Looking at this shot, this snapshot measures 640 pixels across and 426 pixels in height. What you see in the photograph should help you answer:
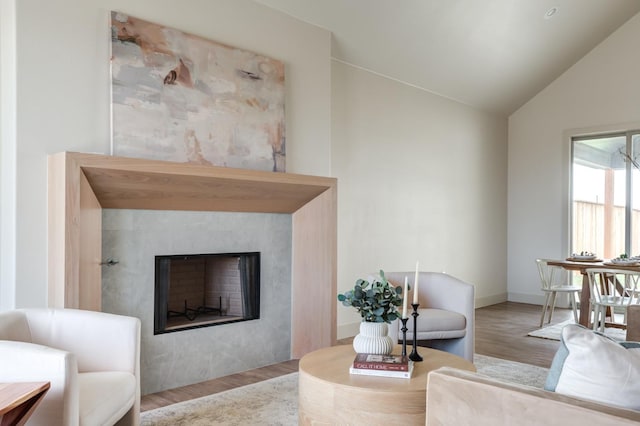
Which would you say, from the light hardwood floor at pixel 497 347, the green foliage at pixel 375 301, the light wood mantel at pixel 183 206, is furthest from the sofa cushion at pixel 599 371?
the light hardwood floor at pixel 497 347

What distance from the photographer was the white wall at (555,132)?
684cm

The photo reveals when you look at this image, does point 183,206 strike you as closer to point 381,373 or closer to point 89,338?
point 89,338

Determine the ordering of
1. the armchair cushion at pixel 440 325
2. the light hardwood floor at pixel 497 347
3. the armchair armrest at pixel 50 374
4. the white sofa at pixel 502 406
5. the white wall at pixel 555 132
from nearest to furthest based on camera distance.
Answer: the white sofa at pixel 502 406 → the armchair armrest at pixel 50 374 → the light hardwood floor at pixel 497 347 → the armchair cushion at pixel 440 325 → the white wall at pixel 555 132

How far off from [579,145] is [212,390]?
6236mm

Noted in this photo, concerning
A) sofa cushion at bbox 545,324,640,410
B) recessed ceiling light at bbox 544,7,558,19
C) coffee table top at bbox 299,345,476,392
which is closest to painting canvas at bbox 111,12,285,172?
coffee table top at bbox 299,345,476,392

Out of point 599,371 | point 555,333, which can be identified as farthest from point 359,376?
point 555,333

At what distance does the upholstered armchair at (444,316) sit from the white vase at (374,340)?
3.20ft

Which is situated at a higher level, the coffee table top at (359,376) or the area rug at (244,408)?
the coffee table top at (359,376)

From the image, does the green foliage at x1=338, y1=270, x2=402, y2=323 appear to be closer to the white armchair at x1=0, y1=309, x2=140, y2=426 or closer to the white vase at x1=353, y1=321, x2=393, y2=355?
the white vase at x1=353, y1=321, x2=393, y2=355

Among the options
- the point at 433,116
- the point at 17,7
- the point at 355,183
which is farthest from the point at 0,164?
the point at 433,116

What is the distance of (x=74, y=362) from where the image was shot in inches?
77.2

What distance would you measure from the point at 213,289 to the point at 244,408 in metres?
1.22

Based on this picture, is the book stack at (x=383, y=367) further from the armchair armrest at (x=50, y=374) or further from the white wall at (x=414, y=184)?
the white wall at (x=414, y=184)

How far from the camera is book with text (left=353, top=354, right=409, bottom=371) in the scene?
7.95 feet
